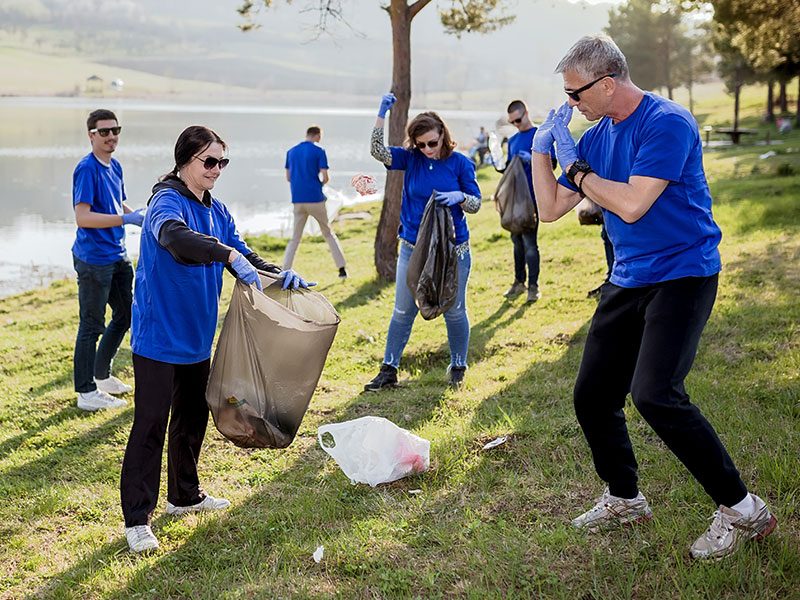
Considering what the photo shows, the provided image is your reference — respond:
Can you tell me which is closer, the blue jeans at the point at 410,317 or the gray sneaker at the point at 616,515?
the gray sneaker at the point at 616,515

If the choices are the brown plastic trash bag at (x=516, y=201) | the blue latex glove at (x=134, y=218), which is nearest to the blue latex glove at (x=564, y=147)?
the blue latex glove at (x=134, y=218)

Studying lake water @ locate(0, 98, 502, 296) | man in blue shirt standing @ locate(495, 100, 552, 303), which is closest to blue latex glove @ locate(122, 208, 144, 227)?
lake water @ locate(0, 98, 502, 296)

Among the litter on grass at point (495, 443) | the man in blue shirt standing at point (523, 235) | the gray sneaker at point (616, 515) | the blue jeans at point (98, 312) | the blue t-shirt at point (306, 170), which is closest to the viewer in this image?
the gray sneaker at point (616, 515)

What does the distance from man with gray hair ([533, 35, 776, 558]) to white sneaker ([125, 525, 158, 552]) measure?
2.14 meters

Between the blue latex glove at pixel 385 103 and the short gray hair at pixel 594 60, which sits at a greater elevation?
the short gray hair at pixel 594 60

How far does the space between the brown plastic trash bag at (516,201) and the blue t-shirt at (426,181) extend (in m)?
2.31

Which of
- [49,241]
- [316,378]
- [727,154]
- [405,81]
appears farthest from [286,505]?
[727,154]

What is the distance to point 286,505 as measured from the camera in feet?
13.5

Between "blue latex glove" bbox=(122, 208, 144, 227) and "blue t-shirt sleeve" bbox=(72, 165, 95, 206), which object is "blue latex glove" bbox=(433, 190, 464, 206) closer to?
"blue latex glove" bbox=(122, 208, 144, 227)

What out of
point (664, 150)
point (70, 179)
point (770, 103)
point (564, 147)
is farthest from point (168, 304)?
point (770, 103)

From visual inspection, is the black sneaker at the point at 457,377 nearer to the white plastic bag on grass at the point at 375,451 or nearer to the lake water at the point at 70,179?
the white plastic bag on grass at the point at 375,451

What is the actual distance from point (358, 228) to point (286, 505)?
1235 centimetres

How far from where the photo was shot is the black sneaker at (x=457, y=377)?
5903mm

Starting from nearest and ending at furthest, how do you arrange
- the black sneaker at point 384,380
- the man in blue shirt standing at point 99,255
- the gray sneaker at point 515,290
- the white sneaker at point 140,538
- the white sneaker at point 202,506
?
1. the white sneaker at point 140,538
2. the white sneaker at point 202,506
3. the man in blue shirt standing at point 99,255
4. the black sneaker at point 384,380
5. the gray sneaker at point 515,290
